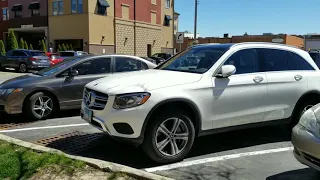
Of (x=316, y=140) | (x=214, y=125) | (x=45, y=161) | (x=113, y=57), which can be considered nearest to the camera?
(x=316, y=140)

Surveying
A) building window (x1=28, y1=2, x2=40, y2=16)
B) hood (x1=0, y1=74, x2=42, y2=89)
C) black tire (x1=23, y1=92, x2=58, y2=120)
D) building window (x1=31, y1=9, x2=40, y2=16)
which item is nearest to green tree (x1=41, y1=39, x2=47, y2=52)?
building window (x1=31, y1=9, x2=40, y2=16)

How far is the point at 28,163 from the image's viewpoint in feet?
14.9

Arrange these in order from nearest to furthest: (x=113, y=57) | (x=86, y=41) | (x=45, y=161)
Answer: (x=45, y=161) → (x=113, y=57) → (x=86, y=41)

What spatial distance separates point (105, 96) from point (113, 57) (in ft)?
13.0

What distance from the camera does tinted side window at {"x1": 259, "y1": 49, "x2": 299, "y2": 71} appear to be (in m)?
6.02

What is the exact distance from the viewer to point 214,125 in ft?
17.4

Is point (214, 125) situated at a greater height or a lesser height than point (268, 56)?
lesser

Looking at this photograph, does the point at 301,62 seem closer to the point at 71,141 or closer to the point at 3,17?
the point at 71,141

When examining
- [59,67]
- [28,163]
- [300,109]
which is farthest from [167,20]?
[28,163]

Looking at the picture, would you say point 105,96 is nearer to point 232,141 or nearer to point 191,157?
point 191,157

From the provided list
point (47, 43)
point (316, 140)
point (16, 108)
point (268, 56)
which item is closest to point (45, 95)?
point (16, 108)

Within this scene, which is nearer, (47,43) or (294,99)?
(294,99)

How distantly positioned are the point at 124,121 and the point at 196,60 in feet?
5.85

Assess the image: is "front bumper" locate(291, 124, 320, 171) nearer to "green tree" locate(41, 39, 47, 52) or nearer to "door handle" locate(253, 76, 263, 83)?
"door handle" locate(253, 76, 263, 83)
